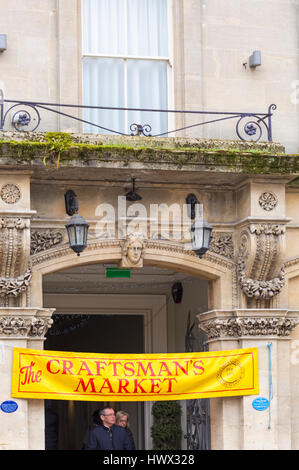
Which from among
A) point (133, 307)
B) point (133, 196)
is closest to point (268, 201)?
point (133, 196)

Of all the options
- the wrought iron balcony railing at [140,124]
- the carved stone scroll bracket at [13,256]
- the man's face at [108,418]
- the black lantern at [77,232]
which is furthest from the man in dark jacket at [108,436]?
the wrought iron balcony railing at [140,124]

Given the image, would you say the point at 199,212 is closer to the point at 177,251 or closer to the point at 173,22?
the point at 177,251

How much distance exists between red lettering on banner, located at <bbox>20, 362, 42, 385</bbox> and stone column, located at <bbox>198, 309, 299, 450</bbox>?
7.89 feet

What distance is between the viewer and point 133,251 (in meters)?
12.5

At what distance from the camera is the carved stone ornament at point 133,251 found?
1253cm

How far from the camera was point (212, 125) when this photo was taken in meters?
13.0

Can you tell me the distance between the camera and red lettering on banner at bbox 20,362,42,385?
11.9m

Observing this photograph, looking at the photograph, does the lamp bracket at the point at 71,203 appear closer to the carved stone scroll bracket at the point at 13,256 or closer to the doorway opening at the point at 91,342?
the carved stone scroll bracket at the point at 13,256

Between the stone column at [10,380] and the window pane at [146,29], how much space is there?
3834 mm

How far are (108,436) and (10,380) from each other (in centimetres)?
199

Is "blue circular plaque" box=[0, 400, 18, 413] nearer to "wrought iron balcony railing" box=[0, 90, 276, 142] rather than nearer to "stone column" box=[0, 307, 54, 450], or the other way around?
"stone column" box=[0, 307, 54, 450]

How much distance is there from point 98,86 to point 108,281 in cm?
447

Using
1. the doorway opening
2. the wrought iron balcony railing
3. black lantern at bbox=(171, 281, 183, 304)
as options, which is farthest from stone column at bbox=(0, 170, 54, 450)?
the doorway opening

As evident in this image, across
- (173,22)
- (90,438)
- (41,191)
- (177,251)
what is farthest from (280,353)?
(173,22)
